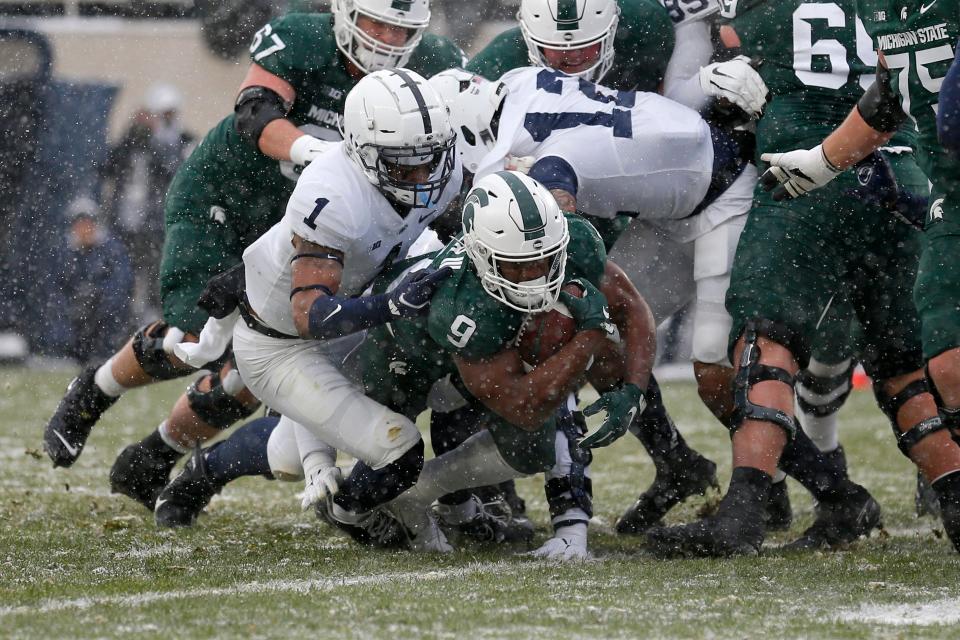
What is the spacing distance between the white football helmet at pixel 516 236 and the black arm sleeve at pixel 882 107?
0.91 metres

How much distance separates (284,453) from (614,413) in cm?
118

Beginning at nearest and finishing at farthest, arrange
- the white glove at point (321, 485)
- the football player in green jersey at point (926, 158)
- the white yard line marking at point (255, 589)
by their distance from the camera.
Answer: the white yard line marking at point (255, 589) < the football player in green jersey at point (926, 158) < the white glove at point (321, 485)

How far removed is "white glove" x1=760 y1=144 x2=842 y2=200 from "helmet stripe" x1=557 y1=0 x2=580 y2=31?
3.01 feet

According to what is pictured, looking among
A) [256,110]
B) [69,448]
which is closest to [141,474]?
[69,448]

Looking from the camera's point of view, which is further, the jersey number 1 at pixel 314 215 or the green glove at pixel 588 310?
the jersey number 1 at pixel 314 215

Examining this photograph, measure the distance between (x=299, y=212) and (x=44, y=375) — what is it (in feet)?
20.7

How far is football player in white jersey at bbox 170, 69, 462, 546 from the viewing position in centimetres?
409

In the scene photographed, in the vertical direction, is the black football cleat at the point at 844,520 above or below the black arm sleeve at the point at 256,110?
below

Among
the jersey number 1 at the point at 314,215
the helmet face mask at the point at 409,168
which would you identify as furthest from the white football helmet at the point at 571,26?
the jersey number 1 at the point at 314,215

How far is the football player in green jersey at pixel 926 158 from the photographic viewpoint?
3.81m

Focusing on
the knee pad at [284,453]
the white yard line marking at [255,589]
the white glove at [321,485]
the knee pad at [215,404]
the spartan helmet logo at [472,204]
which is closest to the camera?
the white yard line marking at [255,589]

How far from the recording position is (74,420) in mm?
5688

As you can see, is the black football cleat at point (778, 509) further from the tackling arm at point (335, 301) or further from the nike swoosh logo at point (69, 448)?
the nike swoosh logo at point (69, 448)

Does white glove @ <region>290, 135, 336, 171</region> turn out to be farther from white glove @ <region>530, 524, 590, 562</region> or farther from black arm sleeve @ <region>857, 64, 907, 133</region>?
black arm sleeve @ <region>857, 64, 907, 133</region>
